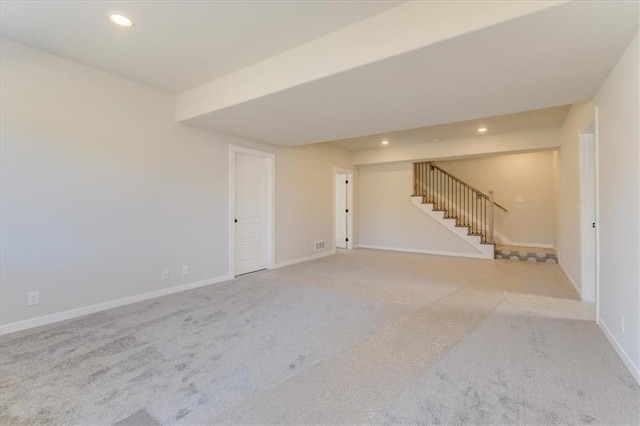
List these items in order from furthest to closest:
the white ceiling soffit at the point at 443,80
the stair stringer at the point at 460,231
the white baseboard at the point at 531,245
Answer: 1. the white baseboard at the point at 531,245
2. the stair stringer at the point at 460,231
3. the white ceiling soffit at the point at 443,80

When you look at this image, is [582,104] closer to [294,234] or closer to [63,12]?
[294,234]

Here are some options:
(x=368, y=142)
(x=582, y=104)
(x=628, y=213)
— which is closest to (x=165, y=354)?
(x=628, y=213)

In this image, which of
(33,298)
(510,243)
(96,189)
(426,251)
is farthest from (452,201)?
(33,298)

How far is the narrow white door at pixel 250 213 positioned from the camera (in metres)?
5.29

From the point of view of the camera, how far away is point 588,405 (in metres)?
1.81

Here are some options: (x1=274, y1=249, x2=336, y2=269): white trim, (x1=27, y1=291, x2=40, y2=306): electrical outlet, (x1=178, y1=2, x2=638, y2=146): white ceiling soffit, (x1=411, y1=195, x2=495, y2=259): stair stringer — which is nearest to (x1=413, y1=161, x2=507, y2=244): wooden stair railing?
(x1=411, y1=195, x2=495, y2=259): stair stringer

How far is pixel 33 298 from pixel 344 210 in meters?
6.68

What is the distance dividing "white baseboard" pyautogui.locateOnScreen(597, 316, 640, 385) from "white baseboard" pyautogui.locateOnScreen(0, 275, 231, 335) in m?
4.72

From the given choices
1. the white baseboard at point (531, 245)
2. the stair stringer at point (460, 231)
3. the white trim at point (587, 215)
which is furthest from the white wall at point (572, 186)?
the white baseboard at point (531, 245)

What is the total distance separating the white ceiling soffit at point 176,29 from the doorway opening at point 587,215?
3356 millimetres

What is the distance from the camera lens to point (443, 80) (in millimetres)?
2875

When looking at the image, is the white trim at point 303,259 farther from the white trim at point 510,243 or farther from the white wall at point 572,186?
the white wall at point 572,186

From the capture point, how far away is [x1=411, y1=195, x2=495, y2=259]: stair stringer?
22.7 feet

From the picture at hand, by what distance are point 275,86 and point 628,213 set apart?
3259mm
